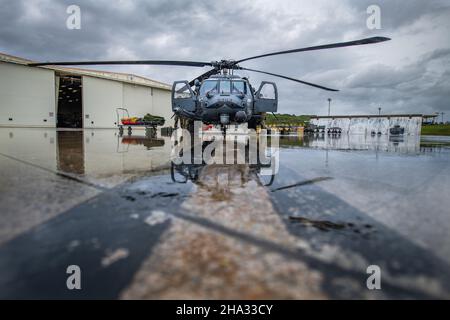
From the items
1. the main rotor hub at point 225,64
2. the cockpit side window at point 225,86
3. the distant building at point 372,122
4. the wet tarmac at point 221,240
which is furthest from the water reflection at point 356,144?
the distant building at point 372,122

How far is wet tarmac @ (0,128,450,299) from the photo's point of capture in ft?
3.54

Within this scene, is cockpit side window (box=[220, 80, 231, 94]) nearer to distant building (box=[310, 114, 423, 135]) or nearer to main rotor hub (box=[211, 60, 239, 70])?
main rotor hub (box=[211, 60, 239, 70])

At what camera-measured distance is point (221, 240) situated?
1460 mm

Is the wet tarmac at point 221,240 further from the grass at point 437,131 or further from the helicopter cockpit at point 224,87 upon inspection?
the grass at point 437,131

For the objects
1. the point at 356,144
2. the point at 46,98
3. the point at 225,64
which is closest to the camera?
the point at 225,64

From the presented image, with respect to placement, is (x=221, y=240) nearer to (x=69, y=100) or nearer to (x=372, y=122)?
(x=69, y=100)

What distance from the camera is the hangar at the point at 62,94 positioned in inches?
974

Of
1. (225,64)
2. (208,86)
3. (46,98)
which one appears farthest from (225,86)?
(46,98)

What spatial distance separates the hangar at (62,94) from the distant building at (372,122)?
1525 inches

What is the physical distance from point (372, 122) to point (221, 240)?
7011cm

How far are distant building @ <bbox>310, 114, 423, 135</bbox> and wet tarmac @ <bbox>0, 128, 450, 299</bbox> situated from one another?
58.1m

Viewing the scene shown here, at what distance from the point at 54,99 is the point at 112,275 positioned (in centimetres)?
3265
